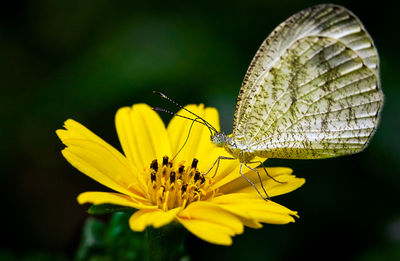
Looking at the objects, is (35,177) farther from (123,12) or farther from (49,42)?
(123,12)

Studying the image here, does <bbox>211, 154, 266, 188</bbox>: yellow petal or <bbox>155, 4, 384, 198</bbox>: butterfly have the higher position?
<bbox>155, 4, 384, 198</bbox>: butterfly

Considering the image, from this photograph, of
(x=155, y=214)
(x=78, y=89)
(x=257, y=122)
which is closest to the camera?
(x=155, y=214)

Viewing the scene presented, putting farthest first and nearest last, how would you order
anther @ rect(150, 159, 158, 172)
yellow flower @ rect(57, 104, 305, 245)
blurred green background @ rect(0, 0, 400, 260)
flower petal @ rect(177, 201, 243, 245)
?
blurred green background @ rect(0, 0, 400, 260) → anther @ rect(150, 159, 158, 172) → yellow flower @ rect(57, 104, 305, 245) → flower petal @ rect(177, 201, 243, 245)

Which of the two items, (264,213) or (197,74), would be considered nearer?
(264,213)

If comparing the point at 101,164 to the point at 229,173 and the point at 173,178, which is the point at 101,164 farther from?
the point at 229,173

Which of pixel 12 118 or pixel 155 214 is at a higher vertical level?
pixel 12 118

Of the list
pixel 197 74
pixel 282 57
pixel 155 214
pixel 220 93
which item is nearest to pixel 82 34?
pixel 197 74

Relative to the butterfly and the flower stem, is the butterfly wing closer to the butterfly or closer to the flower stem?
the butterfly

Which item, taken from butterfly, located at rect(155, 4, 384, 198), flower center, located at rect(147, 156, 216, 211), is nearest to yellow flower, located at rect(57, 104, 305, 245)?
flower center, located at rect(147, 156, 216, 211)
